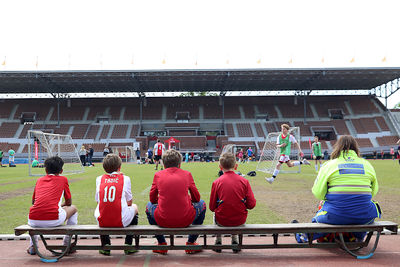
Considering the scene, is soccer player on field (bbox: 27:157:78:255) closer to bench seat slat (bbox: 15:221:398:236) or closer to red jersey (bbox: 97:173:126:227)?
bench seat slat (bbox: 15:221:398:236)

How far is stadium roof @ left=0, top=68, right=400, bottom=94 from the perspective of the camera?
1715 inches

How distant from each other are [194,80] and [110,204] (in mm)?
44194

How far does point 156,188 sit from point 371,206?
2725mm

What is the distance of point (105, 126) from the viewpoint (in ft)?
169

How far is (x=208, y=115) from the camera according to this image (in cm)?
5338

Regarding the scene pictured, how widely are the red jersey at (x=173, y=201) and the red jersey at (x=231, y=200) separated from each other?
335 mm

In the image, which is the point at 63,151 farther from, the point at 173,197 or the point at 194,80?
the point at 194,80

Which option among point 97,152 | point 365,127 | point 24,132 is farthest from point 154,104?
point 365,127

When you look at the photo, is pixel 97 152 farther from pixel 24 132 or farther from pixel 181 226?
pixel 181 226

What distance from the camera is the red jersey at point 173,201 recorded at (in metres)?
3.93

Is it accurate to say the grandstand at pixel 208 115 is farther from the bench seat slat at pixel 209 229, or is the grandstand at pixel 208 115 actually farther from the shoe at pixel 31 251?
the bench seat slat at pixel 209 229

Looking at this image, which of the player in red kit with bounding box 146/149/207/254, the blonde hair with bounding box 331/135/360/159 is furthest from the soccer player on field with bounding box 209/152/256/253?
the blonde hair with bounding box 331/135/360/159

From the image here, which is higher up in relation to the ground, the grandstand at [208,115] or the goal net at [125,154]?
the grandstand at [208,115]

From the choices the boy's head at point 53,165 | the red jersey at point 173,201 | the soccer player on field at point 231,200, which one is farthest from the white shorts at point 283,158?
the boy's head at point 53,165
